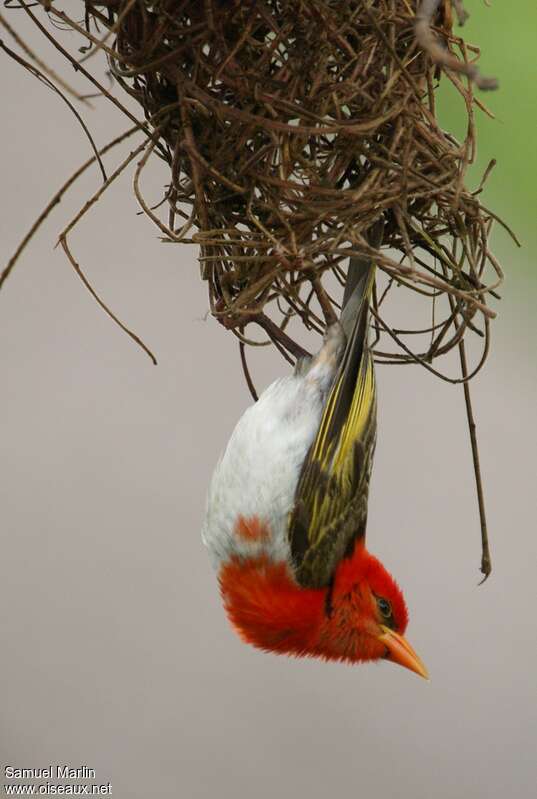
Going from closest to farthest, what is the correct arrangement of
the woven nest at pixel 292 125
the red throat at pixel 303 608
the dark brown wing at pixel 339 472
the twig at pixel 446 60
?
1. the twig at pixel 446 60
2. the woven nest at pixel 292 125
3. the dark brown wing at pixel 339 472
4. the red throat at pixel 303 608

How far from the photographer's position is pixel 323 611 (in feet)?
6.75

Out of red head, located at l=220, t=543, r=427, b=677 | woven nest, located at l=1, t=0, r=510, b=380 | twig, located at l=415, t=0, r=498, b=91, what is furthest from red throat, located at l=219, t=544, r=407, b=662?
twig, located at l=415, t=0, r=498, b=91

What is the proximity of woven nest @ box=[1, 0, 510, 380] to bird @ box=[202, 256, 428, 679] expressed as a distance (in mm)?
207

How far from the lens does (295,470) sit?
1.97 metres

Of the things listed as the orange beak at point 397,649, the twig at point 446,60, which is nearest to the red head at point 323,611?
the orange beak at point 397,649

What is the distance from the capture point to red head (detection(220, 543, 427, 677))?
203 centimetres

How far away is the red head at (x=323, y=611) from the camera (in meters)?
2.03

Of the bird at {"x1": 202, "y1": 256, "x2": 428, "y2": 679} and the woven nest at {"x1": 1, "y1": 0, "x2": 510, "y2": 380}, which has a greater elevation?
the woven nest at {"x1": 1, "y1": 0, "x2": 510, "y2": 380}

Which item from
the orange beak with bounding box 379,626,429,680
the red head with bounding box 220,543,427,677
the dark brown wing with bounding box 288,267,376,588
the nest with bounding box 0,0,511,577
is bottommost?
the orange beak with bounding box 379,626,429,680

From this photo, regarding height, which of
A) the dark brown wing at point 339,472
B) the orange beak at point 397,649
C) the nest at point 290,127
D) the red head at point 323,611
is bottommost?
the orange beak at point 397,649

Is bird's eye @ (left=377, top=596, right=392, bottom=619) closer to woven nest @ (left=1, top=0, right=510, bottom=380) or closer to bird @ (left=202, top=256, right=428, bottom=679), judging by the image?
bird @ (left=202, top=256, right=428, bottom=679)

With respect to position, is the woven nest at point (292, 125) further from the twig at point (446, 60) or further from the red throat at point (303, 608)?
the red throat at point (303, 608)

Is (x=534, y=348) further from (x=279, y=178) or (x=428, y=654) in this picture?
(x=428, y=654)

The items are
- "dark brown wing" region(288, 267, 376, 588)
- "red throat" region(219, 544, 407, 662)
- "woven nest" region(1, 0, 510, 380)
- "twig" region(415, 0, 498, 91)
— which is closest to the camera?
"twig" region(415, 0, 498, 91)
